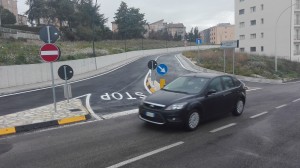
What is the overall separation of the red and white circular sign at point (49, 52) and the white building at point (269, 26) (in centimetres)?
4745

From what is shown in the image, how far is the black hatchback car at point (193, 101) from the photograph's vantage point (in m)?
7.95

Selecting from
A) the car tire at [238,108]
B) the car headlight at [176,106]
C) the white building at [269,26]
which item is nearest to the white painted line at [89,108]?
the car headlight at [176,106]

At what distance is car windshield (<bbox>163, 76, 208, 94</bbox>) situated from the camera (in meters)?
8.80

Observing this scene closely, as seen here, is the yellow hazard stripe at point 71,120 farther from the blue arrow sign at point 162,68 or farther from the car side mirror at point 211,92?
the blue arrow sign at point 162,68

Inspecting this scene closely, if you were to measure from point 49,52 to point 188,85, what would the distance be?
4641 millimetres

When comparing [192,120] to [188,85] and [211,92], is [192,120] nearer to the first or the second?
[211,92]

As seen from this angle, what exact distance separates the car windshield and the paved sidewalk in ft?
10.3

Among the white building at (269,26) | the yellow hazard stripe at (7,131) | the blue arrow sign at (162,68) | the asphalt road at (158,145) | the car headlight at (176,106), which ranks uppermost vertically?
the white building at (269,26)

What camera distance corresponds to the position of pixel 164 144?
694cm

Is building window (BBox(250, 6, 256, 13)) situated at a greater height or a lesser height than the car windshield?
greater

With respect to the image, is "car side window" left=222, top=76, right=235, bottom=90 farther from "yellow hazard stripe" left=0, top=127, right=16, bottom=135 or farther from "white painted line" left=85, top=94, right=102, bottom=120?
"yellow hazard stripe" left=0, top=127, right=16, bottom=135

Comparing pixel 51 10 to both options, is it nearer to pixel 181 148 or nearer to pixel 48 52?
pixel 48 52

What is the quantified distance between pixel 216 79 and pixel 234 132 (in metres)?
2.04

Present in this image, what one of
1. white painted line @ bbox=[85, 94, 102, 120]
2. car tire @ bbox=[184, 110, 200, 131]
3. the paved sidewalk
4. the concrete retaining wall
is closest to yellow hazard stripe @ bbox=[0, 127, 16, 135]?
the paved sidewalk
